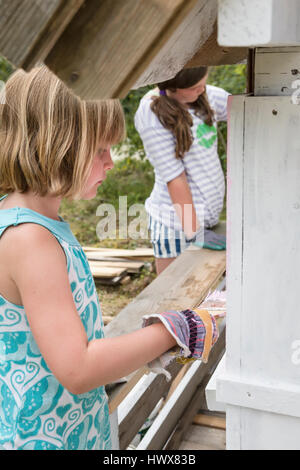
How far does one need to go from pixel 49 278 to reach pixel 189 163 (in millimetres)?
2062

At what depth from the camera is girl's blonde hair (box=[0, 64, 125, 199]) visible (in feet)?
4.26

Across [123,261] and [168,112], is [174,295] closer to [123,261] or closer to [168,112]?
[168,112]

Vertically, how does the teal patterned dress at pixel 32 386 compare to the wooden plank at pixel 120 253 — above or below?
above

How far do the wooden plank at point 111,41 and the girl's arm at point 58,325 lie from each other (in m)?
0.49

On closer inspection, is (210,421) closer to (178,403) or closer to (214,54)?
(178,403)

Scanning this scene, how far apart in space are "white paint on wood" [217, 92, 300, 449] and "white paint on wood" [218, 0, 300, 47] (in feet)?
0.56

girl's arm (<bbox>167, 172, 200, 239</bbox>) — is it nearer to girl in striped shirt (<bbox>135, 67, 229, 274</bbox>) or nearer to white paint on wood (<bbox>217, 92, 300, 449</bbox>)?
girl in striped shirt (<bbox>135, 67, 229, 274</bbox>)

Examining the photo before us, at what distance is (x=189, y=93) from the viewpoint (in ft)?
9.96

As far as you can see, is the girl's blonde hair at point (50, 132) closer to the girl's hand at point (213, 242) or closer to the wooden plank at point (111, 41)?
the wooden plank at point (111, 41)

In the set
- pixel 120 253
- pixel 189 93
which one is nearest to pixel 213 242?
pixel 189 93

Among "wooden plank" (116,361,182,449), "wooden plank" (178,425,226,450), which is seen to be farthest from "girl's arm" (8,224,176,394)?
"wooden plank" (178,425,226,450)

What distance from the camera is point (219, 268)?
288 cm

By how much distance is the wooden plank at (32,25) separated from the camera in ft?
2.56

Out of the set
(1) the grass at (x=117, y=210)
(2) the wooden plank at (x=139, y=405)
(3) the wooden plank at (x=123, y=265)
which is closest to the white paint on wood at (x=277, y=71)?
(2) the wooden plank at (x=139, y=405)
